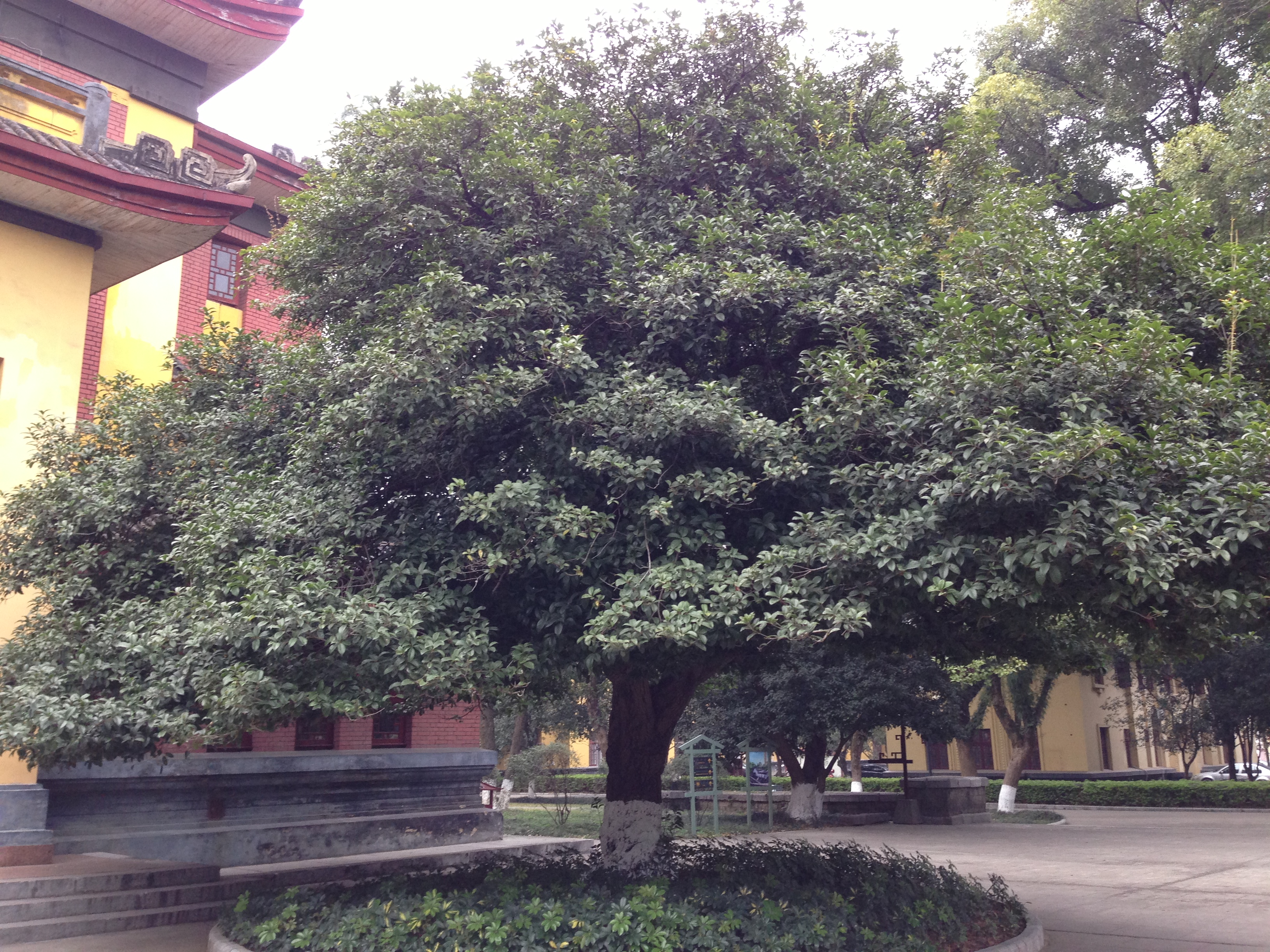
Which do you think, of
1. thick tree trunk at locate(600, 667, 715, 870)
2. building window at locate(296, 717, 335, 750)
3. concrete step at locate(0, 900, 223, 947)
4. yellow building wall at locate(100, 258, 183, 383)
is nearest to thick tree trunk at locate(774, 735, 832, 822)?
building window at locate(296, 717, 335, 750)

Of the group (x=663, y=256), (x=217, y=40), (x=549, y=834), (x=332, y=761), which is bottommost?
(x=549, y=834)

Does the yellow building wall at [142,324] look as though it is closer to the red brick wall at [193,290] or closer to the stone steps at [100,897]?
the red brick wall at [193,290]

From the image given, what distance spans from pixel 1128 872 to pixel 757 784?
1246 cm

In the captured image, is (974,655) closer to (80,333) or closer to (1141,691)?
(80,333)

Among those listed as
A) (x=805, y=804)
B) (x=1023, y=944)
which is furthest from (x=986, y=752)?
(x=1023, y=944)

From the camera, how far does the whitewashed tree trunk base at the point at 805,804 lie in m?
21.7

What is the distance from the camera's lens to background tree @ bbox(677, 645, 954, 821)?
755 inches

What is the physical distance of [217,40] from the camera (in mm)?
16766

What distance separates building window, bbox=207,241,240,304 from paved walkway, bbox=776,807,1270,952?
46.3ft

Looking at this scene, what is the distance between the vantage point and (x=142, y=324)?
1498 cm

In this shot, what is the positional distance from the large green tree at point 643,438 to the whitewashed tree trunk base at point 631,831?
30mm

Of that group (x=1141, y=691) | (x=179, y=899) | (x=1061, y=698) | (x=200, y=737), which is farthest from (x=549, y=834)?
(x=1061, y=698)

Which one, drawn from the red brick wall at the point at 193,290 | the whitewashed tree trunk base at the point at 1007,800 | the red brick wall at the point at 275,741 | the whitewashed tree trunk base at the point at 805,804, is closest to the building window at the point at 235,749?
the red brick wall at the point at 275,741

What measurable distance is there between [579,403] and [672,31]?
4188mm
